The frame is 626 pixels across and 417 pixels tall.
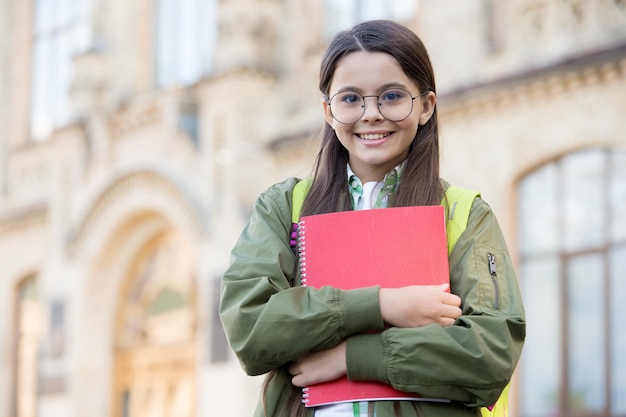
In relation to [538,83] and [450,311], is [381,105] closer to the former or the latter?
[450,311]

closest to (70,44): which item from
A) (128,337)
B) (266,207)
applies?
(128,337)

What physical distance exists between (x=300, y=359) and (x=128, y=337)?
15247mm

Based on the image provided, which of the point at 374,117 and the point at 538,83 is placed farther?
the point at 538,83

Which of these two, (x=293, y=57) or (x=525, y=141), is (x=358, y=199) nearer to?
(x=525, y=141)

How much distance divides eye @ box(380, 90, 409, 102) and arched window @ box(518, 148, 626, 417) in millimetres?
8713

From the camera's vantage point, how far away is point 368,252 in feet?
9.27

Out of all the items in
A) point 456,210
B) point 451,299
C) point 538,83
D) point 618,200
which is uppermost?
point 538,83

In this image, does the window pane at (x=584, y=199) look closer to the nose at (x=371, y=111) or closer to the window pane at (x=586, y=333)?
the window pane at (x=586, y=333)

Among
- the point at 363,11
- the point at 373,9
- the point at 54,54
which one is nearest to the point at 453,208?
the point at 373,9

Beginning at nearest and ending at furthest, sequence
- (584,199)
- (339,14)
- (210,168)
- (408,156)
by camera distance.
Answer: (408,156)
(584,199)
(339,14)
(210,168)

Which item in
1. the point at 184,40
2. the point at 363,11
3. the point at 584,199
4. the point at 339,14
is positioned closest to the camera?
the point at 584,199

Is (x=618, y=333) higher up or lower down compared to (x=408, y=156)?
lower down

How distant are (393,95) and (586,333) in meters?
9.00

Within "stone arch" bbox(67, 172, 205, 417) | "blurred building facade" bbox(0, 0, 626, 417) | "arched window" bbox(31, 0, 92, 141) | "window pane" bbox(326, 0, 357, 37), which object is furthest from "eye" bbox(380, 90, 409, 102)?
"arched window" bbox(31, 0, 92, 141)
